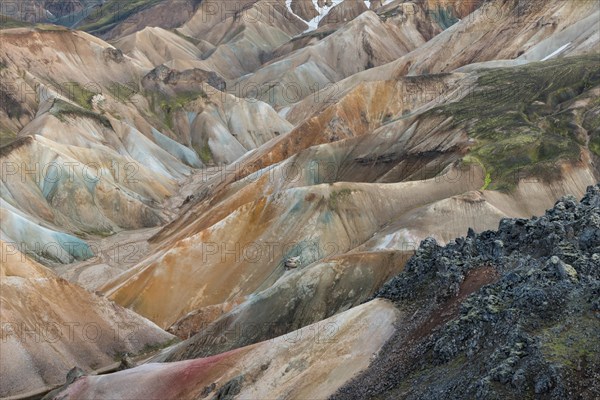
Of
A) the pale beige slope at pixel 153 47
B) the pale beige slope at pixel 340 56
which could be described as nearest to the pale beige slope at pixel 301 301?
the pale beige slope at pixel 340 56

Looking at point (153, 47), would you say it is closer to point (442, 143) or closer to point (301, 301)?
point (442, 143)

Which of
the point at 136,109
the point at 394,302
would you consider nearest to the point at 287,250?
the point at 394,302

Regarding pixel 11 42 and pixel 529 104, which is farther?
pixel 11 42

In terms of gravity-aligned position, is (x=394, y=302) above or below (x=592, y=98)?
above

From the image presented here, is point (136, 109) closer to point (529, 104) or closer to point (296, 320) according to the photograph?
point (529, 104)

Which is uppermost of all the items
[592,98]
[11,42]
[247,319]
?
[11,42]

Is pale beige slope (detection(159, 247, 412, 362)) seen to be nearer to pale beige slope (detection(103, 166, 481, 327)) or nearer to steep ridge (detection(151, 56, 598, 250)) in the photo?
pale beige slope (detection(103, 166, 481, 327))

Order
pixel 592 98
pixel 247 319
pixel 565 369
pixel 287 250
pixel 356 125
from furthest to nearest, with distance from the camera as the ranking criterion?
pixel 356 125
pixel 592 98
pixel 287 250
pixel 247 319
pixel 565 369

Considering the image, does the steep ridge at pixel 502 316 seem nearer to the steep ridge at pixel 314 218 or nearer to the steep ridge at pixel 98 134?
the steep ridge at pixel 314 218
